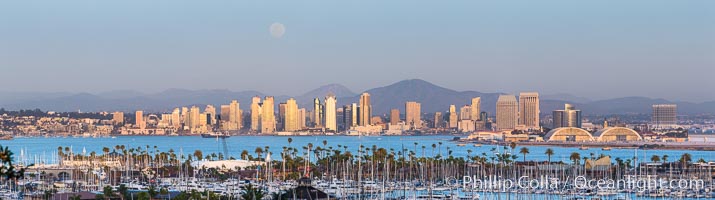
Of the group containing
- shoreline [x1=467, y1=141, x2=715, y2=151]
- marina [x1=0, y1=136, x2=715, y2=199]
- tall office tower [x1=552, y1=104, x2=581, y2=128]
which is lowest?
shoreline [x1=467, y1=141, x2=715, y2=151]

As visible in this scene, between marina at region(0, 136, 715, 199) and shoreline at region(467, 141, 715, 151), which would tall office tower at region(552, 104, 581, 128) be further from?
marina at region(0, 136, 715, 199)

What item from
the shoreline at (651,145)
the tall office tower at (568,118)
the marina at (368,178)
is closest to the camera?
the marina at (368,178)

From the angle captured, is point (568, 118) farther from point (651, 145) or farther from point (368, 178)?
point (368, 178)

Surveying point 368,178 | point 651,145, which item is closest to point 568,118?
point 651,145

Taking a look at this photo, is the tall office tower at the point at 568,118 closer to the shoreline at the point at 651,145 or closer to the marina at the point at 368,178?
the shoreline at the point at 651,145

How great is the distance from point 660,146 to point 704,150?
213 inches

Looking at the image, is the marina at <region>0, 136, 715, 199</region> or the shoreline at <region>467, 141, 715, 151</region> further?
the shoreline at <region>467, 141, 715, 151</region>

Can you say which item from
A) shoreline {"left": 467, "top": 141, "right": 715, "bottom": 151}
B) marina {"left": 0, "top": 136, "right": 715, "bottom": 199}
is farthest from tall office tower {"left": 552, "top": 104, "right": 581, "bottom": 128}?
marina {"left": 0, "top": 136, "right": 715, "bottom": 199}

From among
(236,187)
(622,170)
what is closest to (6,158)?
(236,187)

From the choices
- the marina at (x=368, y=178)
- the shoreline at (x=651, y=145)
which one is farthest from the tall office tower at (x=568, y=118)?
the marina at (x=368, y=178)

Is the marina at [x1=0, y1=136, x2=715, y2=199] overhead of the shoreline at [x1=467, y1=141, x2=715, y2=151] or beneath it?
overhead

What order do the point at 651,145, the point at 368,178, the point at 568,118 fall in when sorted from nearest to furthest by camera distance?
the point at 368,178
the point at 651,145
the point at 568,118

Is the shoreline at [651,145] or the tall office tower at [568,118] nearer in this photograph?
the shoreline at [651,145]

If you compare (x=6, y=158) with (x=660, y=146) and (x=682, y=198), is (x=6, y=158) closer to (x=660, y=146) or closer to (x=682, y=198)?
(x=682, y=198)
